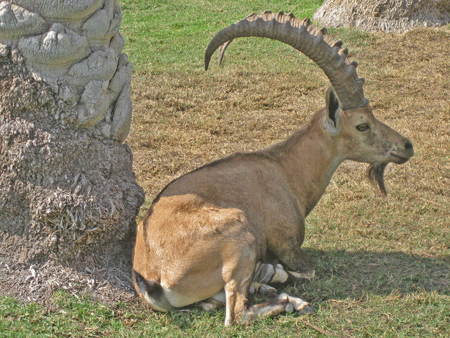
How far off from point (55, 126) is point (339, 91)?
235cm

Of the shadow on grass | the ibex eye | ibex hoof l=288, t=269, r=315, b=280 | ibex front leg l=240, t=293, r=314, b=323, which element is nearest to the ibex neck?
the ibex eye

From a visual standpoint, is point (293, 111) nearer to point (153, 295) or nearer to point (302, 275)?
point (302, 275)

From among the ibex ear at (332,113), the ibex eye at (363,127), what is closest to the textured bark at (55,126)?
the ibex ear at (332,113)

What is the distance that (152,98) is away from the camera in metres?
10.1

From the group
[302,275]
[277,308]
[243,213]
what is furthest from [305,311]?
[243,213]

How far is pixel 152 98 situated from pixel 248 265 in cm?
600

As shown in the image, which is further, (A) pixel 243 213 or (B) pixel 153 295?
(A) pixel 243 213

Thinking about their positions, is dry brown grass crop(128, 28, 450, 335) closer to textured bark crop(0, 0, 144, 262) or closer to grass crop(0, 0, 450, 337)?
grass crop(0, 0, 450, 337)

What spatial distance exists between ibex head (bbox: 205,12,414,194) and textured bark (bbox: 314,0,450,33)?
729cm

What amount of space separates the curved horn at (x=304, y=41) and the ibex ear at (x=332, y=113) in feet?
0.18

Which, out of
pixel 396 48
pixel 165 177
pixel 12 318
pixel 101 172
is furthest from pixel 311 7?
pixel 12 318

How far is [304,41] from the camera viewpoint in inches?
200

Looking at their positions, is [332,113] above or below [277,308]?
above

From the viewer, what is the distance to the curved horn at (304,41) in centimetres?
493
